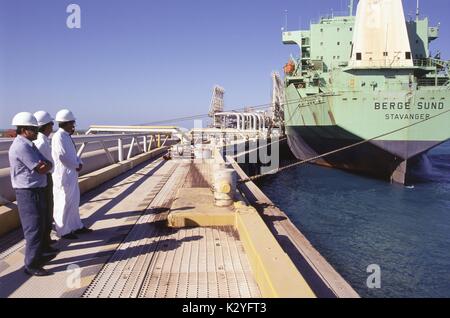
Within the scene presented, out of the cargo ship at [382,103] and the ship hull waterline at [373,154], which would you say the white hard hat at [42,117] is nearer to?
the cargo ship at [382,103]

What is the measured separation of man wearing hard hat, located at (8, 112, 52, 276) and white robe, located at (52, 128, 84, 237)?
0.92 meters

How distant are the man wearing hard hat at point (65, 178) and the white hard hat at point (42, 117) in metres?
0.29

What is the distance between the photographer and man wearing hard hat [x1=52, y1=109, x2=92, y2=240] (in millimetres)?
4715

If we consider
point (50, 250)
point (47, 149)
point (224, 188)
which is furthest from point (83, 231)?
point (224, 188)

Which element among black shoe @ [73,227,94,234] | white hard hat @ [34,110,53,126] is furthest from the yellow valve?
white hard hat @ [34,110,53,126]

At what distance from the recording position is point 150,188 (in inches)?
352

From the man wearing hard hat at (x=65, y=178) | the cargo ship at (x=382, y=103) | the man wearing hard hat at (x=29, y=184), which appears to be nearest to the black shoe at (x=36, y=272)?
the man wearing hard hat at (x=29, y=184)

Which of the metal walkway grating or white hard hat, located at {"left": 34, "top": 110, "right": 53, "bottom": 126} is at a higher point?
white hard hat, located at {"left": 34, "top": 110, "right": 53, "bottom": 126}

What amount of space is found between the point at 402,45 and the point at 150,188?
1956 cm

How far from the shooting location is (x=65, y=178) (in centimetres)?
478

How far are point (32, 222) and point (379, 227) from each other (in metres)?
11.0

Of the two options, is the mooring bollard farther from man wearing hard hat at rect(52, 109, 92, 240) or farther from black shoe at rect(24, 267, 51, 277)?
black shoe at rect(24, 267, 51, 277)

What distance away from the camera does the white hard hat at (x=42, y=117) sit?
4.38 meters

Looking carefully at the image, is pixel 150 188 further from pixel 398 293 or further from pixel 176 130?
pixel 176 130
